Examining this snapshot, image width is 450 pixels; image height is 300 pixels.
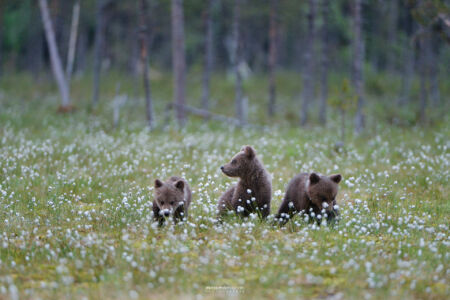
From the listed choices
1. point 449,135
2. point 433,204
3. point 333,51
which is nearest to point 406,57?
point 333,51

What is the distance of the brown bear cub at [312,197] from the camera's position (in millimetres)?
8070

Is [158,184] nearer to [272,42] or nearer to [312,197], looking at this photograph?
[312,197]

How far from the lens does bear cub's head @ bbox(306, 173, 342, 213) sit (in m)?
8.06

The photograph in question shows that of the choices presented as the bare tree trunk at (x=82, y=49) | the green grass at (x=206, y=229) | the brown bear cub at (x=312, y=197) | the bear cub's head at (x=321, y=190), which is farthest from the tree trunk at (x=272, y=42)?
the bare tree trunk at (x=82, y=49)

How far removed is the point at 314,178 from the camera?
8070mm

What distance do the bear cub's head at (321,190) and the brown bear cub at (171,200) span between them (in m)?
2.33

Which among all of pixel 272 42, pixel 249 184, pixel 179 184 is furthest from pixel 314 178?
pixel 272 42

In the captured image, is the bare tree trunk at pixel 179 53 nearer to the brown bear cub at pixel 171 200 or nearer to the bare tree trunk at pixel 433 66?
the brown bear cub at pixel 171 200

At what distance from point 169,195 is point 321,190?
2772 mm

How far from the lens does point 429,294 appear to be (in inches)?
221

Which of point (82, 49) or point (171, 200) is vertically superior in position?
point (82, 49)

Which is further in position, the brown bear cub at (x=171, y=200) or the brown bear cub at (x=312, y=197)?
the brown bear cub at (x=171, y=200)

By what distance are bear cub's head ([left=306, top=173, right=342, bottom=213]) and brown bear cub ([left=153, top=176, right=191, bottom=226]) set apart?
2.33m

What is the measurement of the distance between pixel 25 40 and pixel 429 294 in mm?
62999
